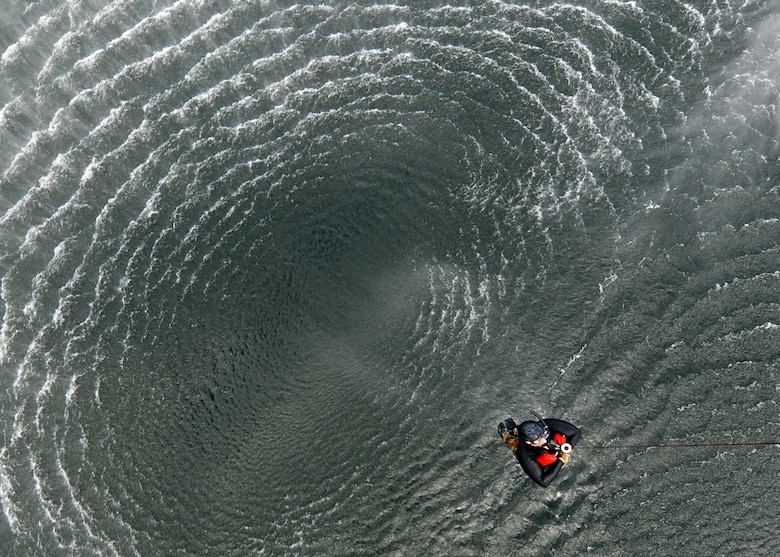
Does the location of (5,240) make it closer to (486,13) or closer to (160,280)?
(160,280)

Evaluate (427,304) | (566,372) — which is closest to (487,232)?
(427,304)

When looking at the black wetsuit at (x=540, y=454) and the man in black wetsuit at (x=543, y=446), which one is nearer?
the man in black wetsuit at (x=543, y=446)

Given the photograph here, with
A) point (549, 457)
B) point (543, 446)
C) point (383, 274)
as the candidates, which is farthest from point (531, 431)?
point (383, 274)

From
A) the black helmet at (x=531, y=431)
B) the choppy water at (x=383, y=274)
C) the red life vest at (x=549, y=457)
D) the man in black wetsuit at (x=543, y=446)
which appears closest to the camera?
the black helmet at (x=531, y=431)

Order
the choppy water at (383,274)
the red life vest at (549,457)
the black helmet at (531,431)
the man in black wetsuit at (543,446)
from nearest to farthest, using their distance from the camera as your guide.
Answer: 1. the black helmet at (531,431)
2. the man in black wetsuit at (543,446)
3. the red life vest at (549,457)
4. the choppy water at (383,274)

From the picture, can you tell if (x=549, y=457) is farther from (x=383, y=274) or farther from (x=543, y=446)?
(x=383, y=274)

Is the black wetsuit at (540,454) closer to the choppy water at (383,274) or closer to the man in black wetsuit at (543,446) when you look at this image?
the man in black wetsuit at (543,446)

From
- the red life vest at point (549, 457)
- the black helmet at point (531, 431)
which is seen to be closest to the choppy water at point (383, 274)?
the red life vest at point (549, 457)
